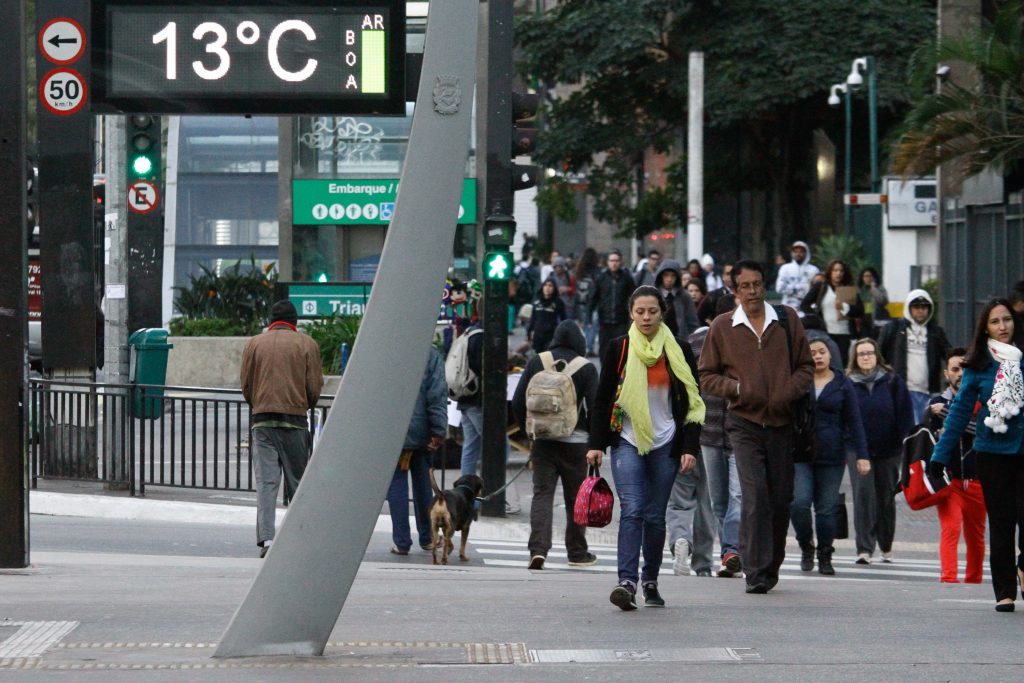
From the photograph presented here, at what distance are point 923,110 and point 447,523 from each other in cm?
928

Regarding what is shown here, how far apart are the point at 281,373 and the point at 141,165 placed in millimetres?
5724

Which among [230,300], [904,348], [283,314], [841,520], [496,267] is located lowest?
[841,520]

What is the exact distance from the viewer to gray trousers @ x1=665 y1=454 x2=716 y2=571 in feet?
37.2

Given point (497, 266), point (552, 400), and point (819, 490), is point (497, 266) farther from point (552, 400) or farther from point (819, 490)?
point (819, 490)

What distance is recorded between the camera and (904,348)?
17.1 m

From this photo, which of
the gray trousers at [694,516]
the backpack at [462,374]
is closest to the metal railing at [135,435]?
the backpack at [462,374]

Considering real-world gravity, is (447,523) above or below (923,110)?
below

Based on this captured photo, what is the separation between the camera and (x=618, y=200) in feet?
150

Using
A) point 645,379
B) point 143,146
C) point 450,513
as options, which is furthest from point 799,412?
point 143,146

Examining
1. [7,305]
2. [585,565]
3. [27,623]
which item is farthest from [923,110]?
[27,623]

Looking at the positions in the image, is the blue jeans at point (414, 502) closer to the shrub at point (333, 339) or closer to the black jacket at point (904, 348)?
the black jacket at point (904, 348)

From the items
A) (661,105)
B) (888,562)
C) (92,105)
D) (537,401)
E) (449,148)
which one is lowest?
(888,562)

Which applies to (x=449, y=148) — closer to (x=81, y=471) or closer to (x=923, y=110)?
(x=81, y=471)

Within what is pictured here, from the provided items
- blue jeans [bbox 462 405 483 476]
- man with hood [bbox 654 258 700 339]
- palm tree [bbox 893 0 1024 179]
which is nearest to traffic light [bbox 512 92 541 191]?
blue jeans [bbox 462 405 483 476]
